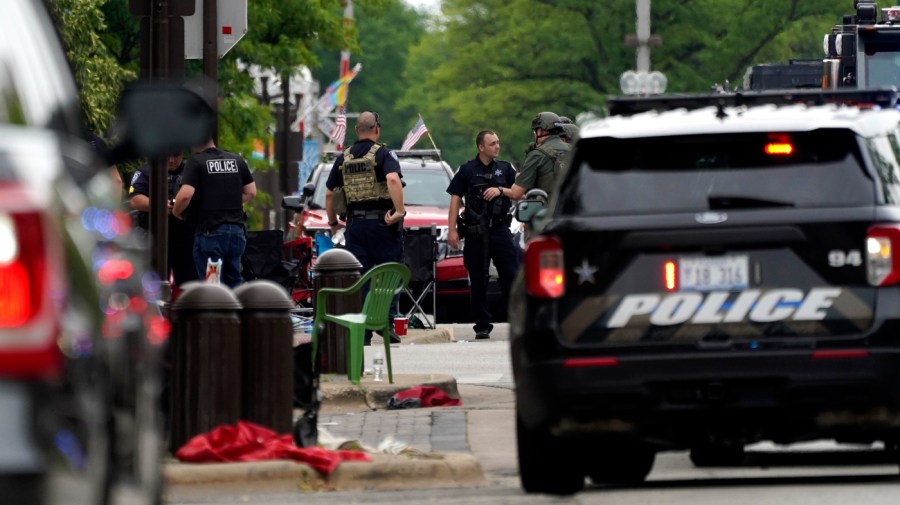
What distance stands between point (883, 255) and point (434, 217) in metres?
16.6

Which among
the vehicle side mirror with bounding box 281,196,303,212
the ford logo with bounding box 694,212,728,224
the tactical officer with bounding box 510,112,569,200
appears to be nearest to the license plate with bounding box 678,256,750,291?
the ford logo with bounding box 694,212,728,224

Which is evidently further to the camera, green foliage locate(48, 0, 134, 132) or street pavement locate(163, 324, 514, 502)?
green foliage locate(48, 0, 134, 132)

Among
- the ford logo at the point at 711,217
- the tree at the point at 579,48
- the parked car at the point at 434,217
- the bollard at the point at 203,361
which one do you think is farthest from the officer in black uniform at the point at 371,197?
the tree at the point at 579,48

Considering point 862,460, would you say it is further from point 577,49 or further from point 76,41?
point 577,49

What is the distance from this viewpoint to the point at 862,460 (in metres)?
11.1

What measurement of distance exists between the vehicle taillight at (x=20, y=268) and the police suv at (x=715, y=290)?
5371 mm

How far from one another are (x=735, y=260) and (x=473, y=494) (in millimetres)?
1722

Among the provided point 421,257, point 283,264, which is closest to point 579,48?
point 421,257

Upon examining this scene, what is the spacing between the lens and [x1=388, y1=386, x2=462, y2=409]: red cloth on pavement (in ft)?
46.9

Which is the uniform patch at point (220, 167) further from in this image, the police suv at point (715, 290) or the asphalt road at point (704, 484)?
the police suv at point (715, 290)

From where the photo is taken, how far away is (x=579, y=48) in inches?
2618

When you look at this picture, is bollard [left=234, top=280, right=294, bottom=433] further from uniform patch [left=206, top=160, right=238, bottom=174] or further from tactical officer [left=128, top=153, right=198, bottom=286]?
tactical officer [left=128, top=153, right=198, bottom=286]

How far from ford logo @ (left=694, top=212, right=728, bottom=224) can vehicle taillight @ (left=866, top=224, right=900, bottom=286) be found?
566 millimetres

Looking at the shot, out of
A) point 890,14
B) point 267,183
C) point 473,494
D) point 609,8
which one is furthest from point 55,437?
point 609,8
